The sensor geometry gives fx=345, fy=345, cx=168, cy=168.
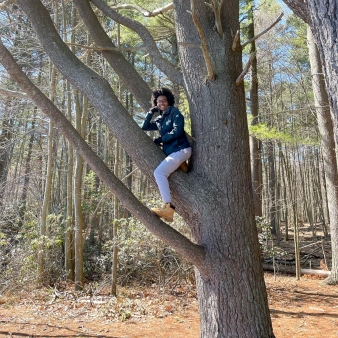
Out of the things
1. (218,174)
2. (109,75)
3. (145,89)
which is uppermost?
(109,75)

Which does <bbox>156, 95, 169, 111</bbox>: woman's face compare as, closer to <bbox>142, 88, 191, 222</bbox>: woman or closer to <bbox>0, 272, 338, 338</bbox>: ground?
<bbox>142, 88, 191, 222</bbox>: woman

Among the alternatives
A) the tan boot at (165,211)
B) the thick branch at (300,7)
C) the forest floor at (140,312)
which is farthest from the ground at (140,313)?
the thick branch at (300,7)

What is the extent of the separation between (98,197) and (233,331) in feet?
26.0

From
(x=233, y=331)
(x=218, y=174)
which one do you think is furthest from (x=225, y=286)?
(x=218, y=174)

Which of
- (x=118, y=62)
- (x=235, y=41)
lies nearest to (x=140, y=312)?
(x=118, y=62)

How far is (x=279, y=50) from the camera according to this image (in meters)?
11.9

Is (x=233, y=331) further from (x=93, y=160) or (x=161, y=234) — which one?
(x=93, y=160)

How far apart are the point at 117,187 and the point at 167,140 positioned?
0.64m

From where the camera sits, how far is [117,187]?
2.70 metres

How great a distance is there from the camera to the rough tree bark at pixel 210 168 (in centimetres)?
257

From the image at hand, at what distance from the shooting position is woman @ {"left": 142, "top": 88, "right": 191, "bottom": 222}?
8.89 ft

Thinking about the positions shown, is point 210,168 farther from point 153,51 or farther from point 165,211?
point 153,51

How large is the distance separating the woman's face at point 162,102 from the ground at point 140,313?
120 inches

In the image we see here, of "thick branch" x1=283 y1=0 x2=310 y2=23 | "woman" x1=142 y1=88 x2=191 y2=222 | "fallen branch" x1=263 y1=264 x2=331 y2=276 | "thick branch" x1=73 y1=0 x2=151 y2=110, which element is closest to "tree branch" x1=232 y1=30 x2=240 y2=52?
"woman" x1=142 y1=88 x2=191 y2=222
